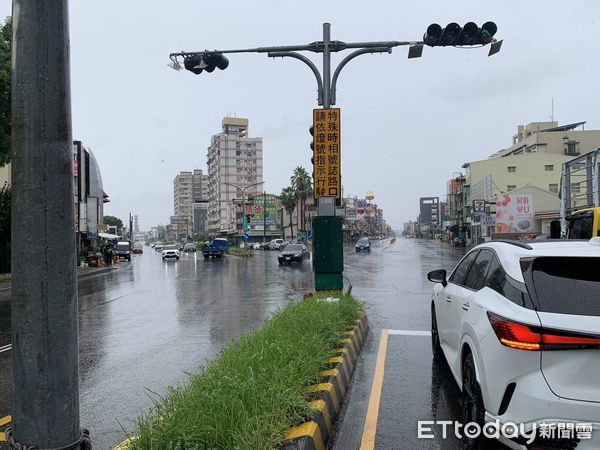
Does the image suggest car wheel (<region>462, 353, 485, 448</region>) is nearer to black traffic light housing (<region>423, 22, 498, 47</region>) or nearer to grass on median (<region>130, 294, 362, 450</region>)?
grass on median (<region>130, 294, 362, 450</region>)

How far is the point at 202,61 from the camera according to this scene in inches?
435

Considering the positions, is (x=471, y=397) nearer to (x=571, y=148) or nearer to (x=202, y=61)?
(x=202, y=61)

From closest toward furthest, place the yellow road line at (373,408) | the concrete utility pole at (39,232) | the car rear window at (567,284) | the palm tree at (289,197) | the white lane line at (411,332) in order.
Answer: the concrete utility pole at (39,232)
the car rear window at (567,284)
the yellow road line at (373,408)
the white lane line at (411,332)
the palm tree at (289,197)

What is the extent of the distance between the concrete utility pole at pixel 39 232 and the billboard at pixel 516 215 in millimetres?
49417

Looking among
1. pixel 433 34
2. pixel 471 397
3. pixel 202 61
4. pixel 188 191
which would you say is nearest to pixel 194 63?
pixel 202 61

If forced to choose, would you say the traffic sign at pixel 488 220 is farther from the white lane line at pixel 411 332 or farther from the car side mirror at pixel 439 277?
the car side mirror at pixel 439 277

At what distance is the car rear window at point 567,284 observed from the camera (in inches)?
128

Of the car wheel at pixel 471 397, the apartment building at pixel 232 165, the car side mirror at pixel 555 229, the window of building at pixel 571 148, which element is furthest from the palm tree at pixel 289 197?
the car wheel at pixel 471 397

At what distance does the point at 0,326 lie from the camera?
10.8 m

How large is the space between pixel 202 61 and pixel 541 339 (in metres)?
9.72

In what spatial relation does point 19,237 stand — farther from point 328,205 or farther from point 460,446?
point 328,205

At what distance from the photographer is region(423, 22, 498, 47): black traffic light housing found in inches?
356

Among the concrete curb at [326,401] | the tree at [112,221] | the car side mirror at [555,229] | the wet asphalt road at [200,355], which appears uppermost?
the tree at [112,221]

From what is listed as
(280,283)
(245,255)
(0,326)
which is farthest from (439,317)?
(245,255)
